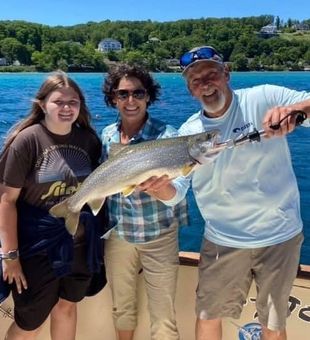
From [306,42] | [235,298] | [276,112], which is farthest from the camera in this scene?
[306,42]

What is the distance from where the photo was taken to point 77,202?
2.72 metres

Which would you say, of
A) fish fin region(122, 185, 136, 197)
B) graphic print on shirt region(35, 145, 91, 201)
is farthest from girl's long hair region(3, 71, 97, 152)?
fish fin region(122, 185, 136, 197)

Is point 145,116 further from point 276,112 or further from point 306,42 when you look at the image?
point 306,42

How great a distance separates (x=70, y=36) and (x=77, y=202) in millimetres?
110337

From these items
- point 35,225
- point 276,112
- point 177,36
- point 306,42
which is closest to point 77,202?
point 35,225

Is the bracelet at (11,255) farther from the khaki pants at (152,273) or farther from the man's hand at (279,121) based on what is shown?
the man's hand at (279,121)

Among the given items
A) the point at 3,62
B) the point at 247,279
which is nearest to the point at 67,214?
the point at 247,279

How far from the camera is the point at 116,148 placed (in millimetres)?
2797

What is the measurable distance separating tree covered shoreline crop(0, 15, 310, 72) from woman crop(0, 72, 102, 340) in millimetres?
71198

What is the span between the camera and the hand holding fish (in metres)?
2.65

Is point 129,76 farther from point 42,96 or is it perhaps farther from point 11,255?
point 11,255

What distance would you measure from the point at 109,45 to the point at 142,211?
98911 millimetres

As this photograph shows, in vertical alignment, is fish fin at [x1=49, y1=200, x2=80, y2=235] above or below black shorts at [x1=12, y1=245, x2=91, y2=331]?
above

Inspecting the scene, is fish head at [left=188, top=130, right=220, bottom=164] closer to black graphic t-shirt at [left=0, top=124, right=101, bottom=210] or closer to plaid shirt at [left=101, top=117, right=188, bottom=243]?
plaid shirt at [left=101, top=117, right=188, bottom=243]
